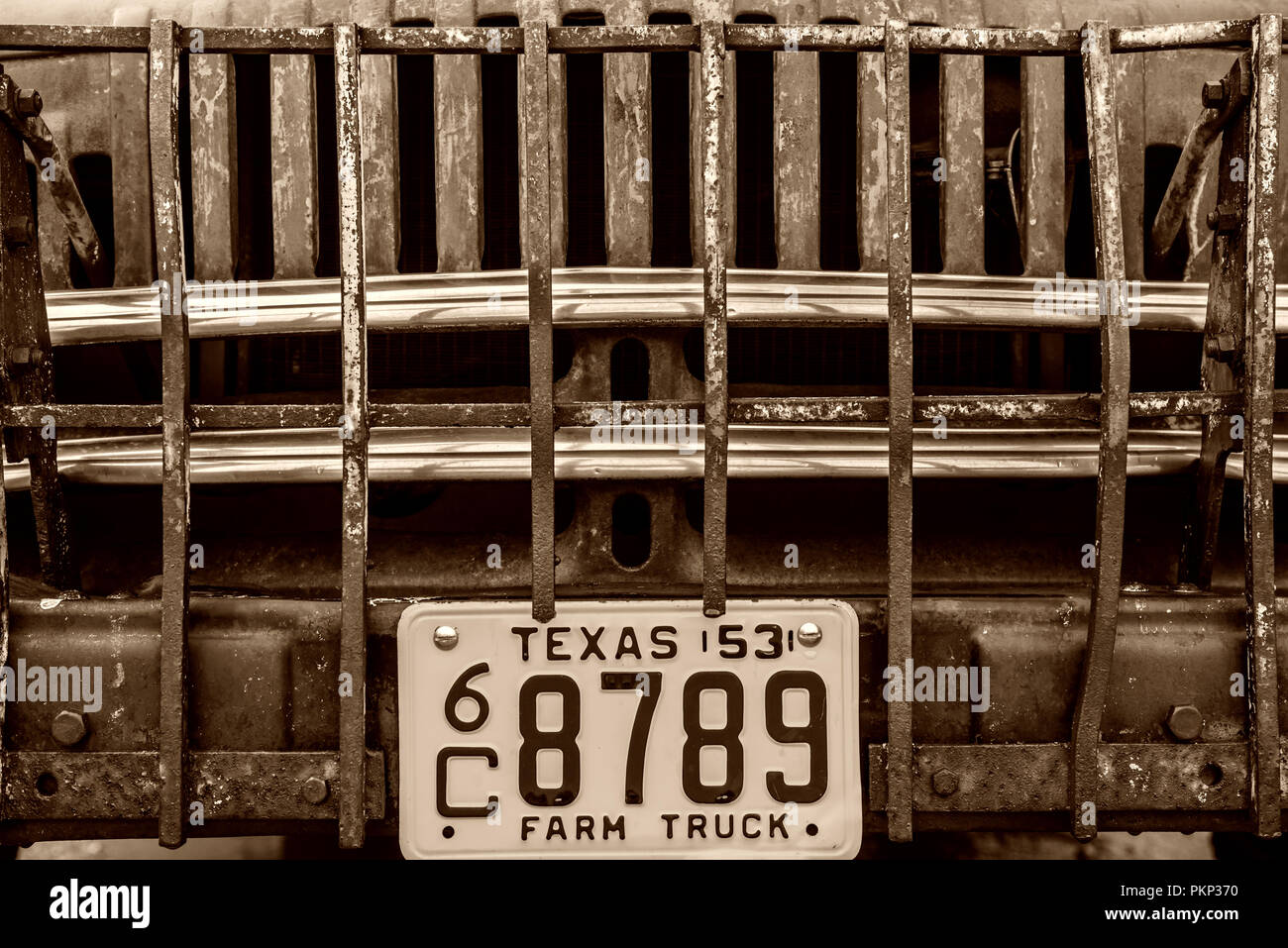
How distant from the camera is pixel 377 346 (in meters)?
2.14

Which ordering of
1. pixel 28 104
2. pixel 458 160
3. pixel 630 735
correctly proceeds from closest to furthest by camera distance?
pixel 630 735, pixel 28 104, pixel 458 160

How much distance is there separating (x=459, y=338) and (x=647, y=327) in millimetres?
409

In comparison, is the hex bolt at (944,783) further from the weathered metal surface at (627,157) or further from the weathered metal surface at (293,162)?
the weathered metal surface at (293,162)

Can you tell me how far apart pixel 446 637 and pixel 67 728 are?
1.93ft

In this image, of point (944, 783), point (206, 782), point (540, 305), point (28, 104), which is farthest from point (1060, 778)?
point (28, 104)

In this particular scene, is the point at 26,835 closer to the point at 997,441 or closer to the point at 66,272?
the point at 66,272

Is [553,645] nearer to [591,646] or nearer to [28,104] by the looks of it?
[591,646]

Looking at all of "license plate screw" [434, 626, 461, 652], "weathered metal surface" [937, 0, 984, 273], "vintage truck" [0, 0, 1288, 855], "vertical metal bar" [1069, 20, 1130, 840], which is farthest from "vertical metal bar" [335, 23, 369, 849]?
"vertical metal bar" [1069, 20, 1130, 840]

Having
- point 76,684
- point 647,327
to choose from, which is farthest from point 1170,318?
point 76,684

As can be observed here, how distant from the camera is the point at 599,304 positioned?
185 cm

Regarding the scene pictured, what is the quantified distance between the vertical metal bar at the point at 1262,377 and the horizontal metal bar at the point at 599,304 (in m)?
0.19

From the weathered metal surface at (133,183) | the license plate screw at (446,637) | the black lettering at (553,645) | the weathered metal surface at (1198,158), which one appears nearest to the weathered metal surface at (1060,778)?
the black lettering at (553,645)

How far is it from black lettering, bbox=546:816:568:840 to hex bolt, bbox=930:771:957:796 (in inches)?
21.6

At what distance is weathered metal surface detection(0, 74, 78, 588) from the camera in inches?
71.1
